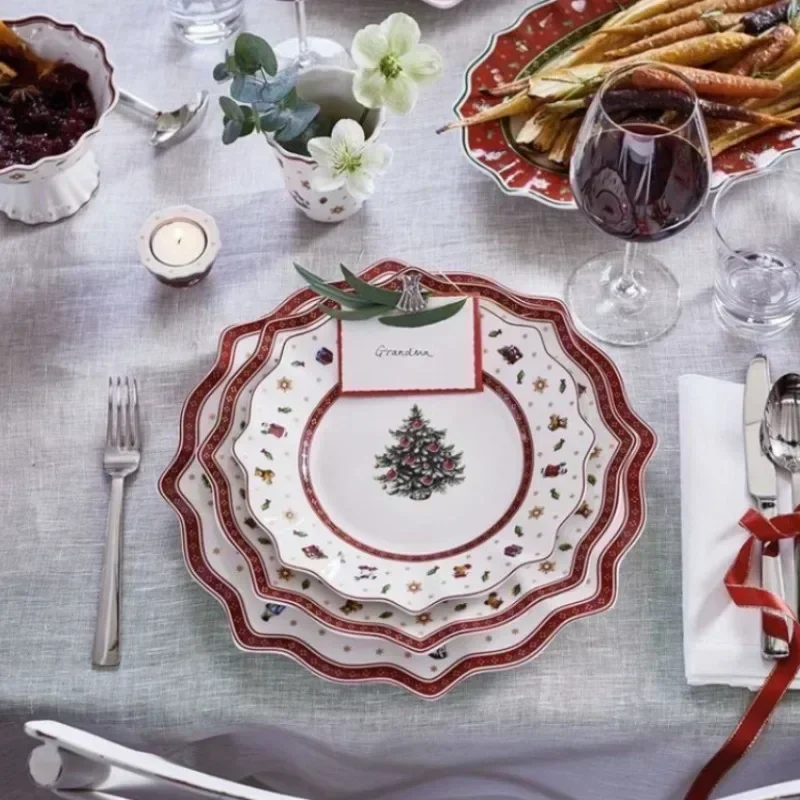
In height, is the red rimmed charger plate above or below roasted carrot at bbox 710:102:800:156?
below

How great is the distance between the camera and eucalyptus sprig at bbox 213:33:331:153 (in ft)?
2.76

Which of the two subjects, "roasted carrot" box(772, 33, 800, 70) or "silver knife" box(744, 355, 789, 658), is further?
"roasted carrot" box(772, 33, 800, 70)

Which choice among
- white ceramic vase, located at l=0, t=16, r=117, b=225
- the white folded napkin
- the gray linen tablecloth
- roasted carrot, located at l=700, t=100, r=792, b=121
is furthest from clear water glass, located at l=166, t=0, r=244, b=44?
the white folded napkin

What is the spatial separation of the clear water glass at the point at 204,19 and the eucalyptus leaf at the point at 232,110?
25cm

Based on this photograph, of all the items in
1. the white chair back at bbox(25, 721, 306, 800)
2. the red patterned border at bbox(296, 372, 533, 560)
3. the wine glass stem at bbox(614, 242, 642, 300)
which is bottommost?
the white chair back at bbox(25, 721, 306, 800)

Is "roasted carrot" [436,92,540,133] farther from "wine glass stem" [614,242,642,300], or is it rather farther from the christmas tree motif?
the christmas tree motif

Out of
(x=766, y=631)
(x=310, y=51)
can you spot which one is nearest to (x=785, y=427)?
(x=766, y=631)

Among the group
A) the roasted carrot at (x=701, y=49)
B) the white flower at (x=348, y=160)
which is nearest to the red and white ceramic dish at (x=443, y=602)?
the white flower at (x=348, y=160)

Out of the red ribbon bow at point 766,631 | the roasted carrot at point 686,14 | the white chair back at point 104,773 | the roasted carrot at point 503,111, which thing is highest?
the roasted carrot at point 686,14

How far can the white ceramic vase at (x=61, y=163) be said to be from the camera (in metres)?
0.88

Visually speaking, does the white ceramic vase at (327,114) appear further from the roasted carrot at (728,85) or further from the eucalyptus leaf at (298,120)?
the roasted carrot at (728,85)

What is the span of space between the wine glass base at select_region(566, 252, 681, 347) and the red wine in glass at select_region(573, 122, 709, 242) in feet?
0.29

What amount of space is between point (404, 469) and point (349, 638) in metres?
0.14

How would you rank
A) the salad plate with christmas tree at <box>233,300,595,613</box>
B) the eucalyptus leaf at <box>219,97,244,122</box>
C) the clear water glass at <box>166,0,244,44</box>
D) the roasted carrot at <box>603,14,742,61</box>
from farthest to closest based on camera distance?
1. the clear water glass at <box>166,0,244,44</box>
2. the roasted carrot at <box>603,14,742,61</box>
3. the eucalyptus leaf at <box>219,97,244,122</box>
4. the salad plate with christmas tree at <box>233,300,595,613</box>
